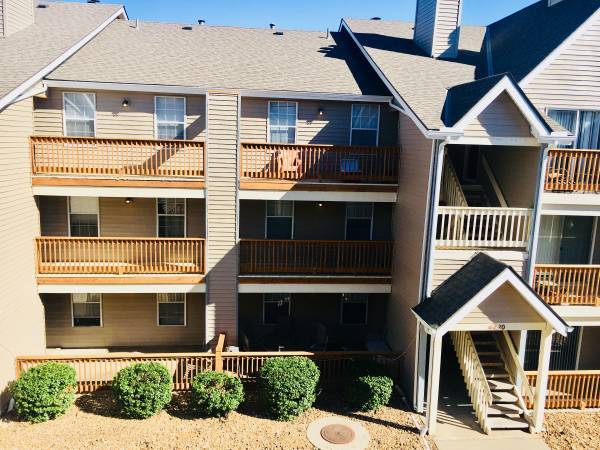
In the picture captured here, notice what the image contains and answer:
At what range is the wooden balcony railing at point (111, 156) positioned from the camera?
Answer: 12.7 metres

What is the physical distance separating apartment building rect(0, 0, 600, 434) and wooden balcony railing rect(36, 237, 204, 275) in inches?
2.5

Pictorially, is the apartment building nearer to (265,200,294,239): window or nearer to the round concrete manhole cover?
(265,200,294,239): window

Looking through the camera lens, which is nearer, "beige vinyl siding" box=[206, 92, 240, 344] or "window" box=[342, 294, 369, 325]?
"beige vinyl siding" box=[206, 92, 240, 344]

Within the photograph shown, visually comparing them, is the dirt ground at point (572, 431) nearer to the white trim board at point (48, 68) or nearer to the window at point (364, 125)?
the window at point (364, 125)

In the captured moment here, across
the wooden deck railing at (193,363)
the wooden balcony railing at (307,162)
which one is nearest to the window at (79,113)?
the wooden balcony railing at (307,162)

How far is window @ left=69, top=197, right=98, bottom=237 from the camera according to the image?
14219mm

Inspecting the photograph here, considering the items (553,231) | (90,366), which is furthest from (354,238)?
(90,366)

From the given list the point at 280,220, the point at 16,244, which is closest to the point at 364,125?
the point at 280,220

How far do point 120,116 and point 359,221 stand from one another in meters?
8.64

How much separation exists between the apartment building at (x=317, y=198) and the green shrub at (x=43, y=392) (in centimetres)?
87

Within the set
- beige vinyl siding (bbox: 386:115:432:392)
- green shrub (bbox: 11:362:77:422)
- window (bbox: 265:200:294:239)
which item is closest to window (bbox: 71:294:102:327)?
green shrub (bbox: 11:362:77:422)

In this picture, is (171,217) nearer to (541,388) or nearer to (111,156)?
(111,156)

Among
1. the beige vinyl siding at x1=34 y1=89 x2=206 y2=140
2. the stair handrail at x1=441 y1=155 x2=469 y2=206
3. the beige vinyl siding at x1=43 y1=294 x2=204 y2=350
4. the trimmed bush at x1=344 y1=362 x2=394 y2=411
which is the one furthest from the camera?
the beige vinyl siding at x1=43 y1=294 x2=204 y2=350

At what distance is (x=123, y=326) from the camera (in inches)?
589
